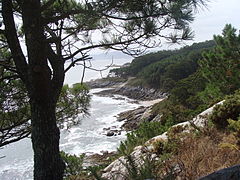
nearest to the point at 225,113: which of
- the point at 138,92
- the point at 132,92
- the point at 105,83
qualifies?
the point at 138,92

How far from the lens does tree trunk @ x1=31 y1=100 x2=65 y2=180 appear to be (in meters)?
1.94

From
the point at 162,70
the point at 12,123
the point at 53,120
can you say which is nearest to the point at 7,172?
the point at 12,123

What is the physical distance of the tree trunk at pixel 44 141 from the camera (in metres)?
1.94

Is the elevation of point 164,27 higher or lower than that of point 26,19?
lower

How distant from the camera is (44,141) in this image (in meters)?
1.94

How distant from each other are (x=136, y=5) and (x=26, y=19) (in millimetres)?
953

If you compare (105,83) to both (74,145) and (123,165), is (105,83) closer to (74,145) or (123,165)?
(74,145)

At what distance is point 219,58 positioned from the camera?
916 centimetres

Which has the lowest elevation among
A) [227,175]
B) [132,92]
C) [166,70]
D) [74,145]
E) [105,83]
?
[74,145]

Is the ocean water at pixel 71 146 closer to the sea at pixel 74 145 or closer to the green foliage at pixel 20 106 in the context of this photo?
the sea at pixel 74 145

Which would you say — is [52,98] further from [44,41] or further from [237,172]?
[237,172]

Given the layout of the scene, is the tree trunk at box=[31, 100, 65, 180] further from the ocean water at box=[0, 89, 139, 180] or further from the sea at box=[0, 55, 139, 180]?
the ocean water at box=[0, 89, 139, 180]

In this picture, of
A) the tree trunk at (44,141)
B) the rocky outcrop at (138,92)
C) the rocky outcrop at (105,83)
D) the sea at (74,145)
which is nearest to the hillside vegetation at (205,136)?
the tree trunk at (44,141)

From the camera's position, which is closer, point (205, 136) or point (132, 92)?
point (205, 136)
